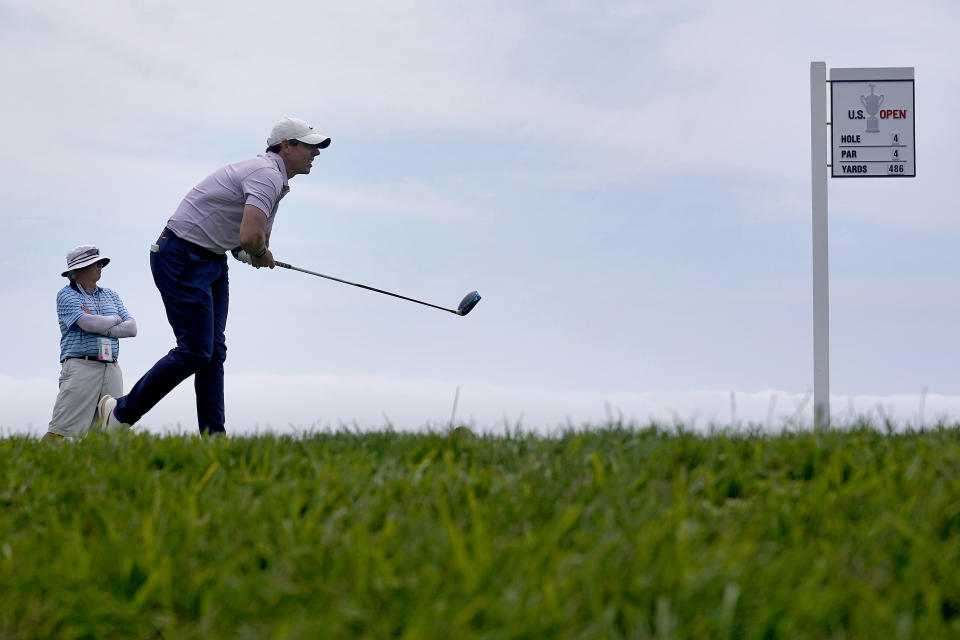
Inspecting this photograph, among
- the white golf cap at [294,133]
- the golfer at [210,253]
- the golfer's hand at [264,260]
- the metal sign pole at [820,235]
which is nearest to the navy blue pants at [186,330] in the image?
the golfer at [210,253]

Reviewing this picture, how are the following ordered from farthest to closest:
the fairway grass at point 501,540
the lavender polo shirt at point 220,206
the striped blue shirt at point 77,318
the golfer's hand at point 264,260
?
the striped blue shirt at point 77,318
the golfer's hand at point 264,260
the lavender polo shirt at point 220,206
the fairway grass at point 501,540

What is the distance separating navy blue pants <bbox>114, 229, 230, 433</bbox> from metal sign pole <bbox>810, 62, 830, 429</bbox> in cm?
586

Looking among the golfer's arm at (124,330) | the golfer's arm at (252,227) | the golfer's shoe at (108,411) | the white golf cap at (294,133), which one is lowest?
the golfer's shoe at (108,411)

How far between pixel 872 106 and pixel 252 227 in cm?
683

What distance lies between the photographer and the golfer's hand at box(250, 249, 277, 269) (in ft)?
23.4

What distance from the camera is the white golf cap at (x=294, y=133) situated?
7.17 m

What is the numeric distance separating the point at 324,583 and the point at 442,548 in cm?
36

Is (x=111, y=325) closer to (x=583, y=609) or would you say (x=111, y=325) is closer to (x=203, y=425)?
(x=203, y=425)

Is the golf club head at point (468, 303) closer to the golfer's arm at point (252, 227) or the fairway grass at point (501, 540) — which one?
the golfer's arm at point (252, 227)

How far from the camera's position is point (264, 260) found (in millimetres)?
7172

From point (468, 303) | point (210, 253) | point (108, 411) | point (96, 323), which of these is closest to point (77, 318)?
point (96, 323)

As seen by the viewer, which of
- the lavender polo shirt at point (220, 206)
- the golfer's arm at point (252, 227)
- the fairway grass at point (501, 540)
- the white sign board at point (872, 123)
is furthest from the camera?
the white sign board at point (872, 123)

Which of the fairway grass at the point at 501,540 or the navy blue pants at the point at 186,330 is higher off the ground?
the navy blue pants at the point at 186,330

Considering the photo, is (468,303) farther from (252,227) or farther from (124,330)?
(124,330)
